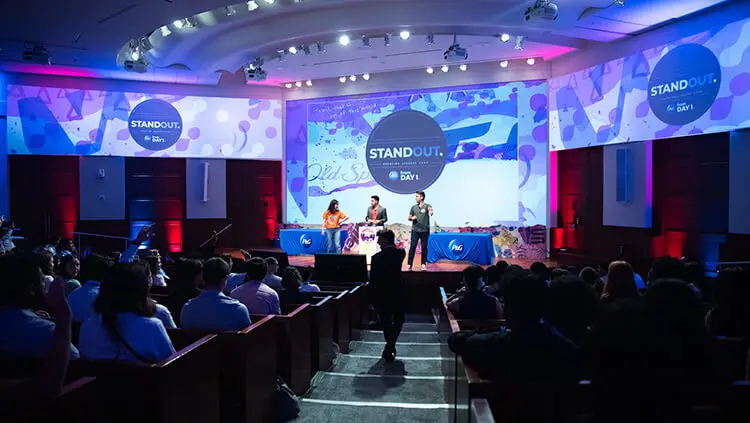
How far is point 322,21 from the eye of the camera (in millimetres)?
8734

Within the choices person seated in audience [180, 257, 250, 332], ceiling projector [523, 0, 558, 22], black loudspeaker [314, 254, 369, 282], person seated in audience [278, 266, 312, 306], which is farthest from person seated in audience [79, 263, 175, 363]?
ceiling projector [523, 0, 558, 22]

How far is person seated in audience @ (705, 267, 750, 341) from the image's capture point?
2.59 meters

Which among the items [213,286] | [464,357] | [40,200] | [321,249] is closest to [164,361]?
[213,286]

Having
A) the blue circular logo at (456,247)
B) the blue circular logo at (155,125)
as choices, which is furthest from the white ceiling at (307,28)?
the blue circular logo at (456,247)

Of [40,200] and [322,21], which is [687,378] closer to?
[322,21]

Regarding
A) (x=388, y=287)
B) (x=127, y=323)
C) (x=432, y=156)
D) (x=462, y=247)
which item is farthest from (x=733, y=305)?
(x=432, y=156)

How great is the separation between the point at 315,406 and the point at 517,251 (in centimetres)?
750

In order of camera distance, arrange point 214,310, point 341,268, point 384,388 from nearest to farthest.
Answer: point 214,310 < point 384,388 < point 341,268

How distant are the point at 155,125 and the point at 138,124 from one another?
1.14 ft

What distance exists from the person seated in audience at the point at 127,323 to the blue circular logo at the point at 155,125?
10.1 m

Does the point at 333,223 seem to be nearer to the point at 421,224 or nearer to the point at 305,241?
the point at 305,241

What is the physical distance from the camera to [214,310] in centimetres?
316

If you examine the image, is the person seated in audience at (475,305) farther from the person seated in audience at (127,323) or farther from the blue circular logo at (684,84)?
the blue circular logo at (684,84)

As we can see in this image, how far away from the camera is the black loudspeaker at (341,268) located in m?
7.12
